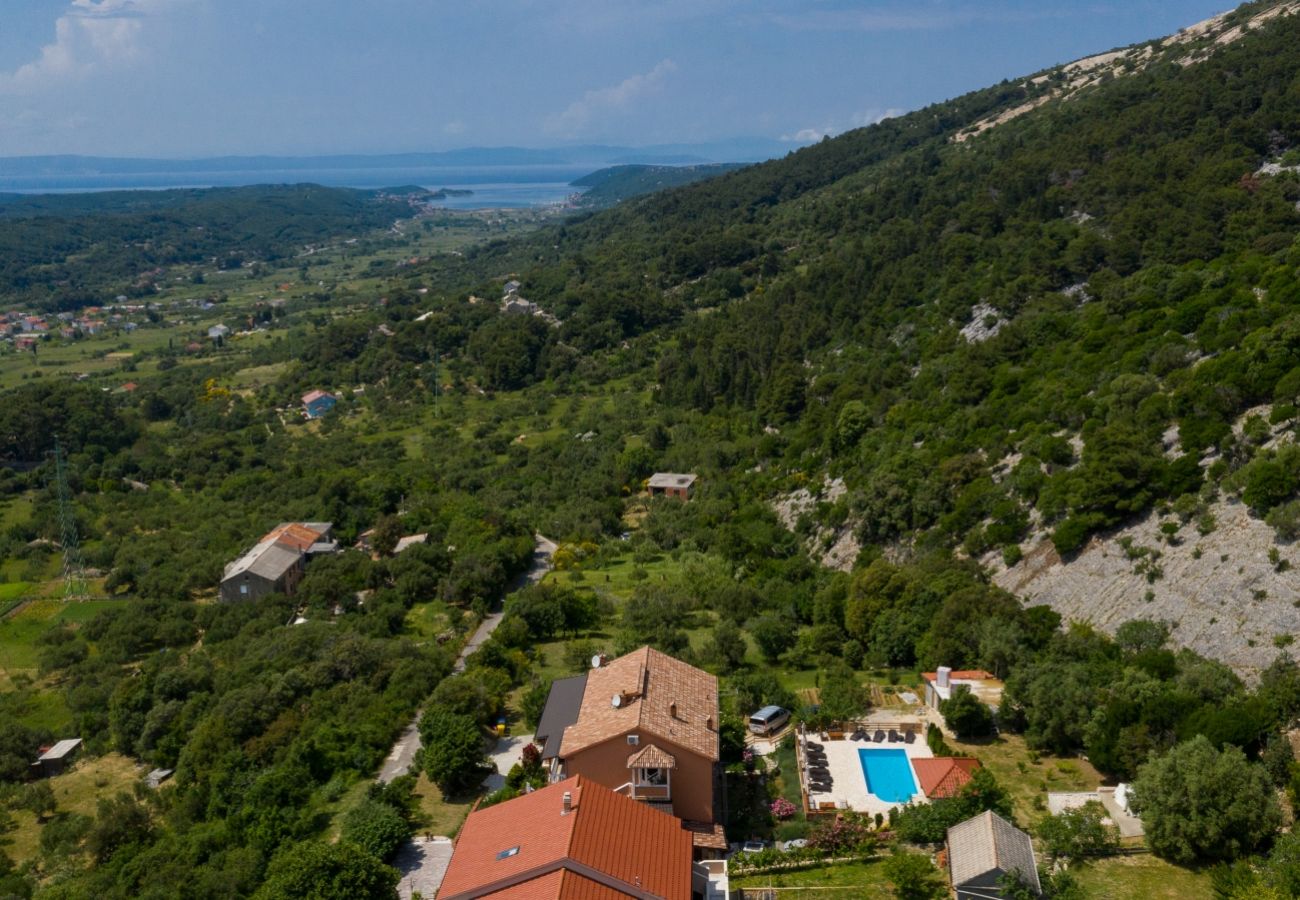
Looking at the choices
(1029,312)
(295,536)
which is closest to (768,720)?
(295,536)

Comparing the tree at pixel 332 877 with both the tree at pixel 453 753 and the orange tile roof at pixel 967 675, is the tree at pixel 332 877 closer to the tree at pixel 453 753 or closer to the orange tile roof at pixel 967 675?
the tree at pixel 453 753

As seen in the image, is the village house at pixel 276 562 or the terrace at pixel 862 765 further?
the village house at pixel 276 562

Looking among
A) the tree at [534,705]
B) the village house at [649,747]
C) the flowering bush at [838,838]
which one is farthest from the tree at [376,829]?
the flowering bush at [838,838]

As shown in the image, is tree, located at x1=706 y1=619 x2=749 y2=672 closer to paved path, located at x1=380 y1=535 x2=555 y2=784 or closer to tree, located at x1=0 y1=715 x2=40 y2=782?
paved path, located at x1=380 y1=535 x2=555 y2=784

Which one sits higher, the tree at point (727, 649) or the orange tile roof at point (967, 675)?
the orange tile roof at point (967, 675)

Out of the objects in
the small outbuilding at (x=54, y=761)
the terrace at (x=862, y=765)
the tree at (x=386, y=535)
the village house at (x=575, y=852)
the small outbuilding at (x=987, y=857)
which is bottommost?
the small outbuilding at (x=54, y=761)

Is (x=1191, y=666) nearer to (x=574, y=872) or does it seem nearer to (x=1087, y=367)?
(x=574, y=872)

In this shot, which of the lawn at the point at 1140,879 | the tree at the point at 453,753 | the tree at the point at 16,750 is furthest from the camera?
the tree at the point at 16,750

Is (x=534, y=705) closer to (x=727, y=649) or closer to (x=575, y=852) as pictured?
(x=727, y=649)

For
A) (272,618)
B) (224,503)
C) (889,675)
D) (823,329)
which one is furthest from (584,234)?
(889,675)
